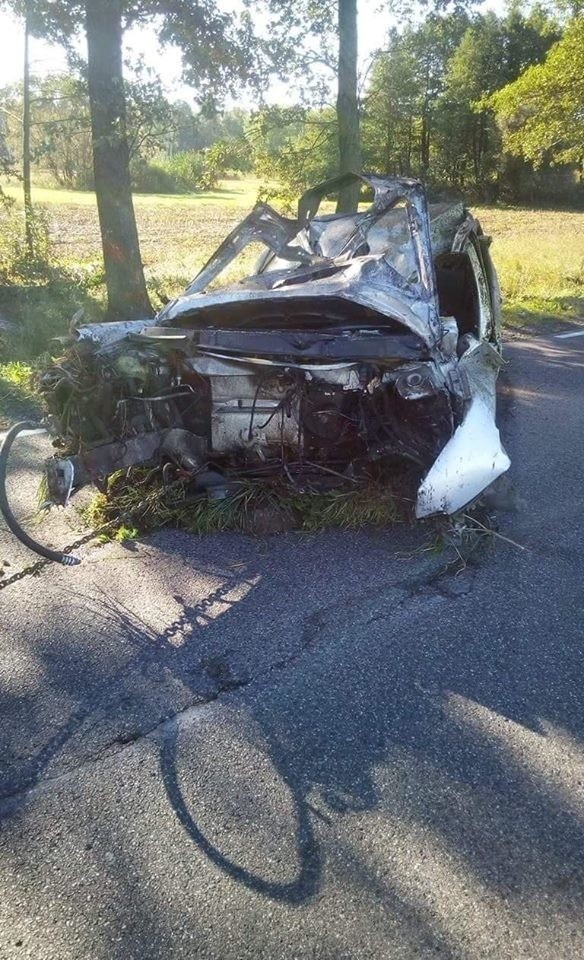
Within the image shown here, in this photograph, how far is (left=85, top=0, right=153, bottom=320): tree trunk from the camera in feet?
25.5

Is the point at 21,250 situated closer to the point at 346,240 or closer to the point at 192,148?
the point at 192,148

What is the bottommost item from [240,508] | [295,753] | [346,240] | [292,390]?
[295,753]

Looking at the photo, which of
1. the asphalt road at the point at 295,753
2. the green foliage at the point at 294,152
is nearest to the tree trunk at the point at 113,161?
the green foliage at the point at 294,152

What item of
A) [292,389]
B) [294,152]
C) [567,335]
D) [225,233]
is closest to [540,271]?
[567,335]

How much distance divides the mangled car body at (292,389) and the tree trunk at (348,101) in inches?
240

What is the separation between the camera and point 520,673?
9.39ft

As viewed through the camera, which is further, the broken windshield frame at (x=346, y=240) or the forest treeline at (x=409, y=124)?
the forest treeline at (x=409, y=124)

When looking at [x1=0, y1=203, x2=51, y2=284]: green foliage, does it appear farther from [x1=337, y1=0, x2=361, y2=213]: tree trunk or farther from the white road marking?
the white road marking

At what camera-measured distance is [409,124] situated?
33.3 m

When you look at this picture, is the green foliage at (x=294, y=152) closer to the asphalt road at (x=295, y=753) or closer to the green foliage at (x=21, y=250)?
the green foliage at (x=21, y=250)

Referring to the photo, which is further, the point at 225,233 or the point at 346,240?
the point at 225,233

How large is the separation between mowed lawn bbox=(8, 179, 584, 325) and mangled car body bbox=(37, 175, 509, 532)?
8.51 ft

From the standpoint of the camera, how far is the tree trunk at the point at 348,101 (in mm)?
10289

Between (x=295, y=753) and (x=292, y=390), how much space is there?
7.12 ft
